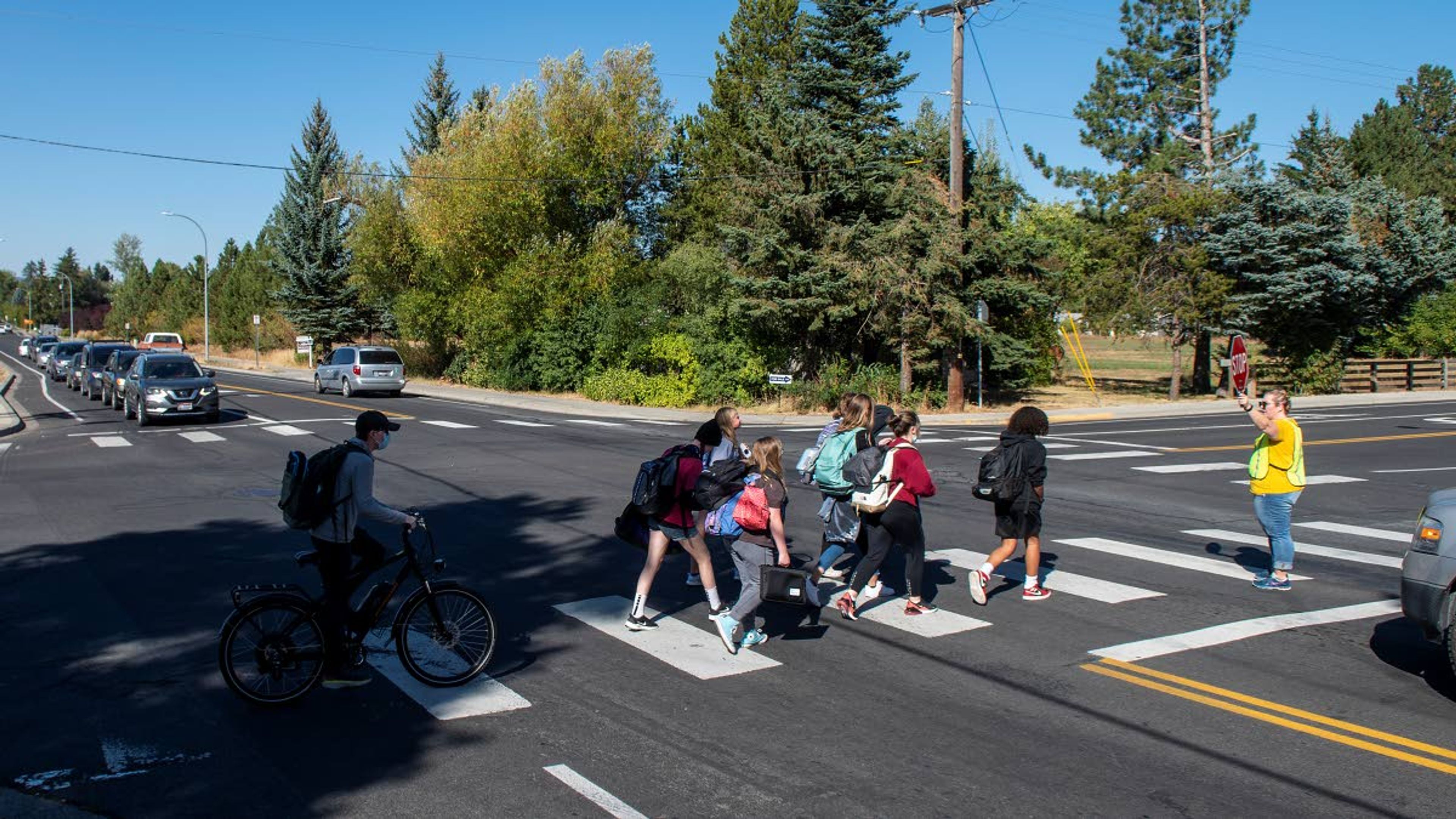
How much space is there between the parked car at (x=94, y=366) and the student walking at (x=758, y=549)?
29.6 m

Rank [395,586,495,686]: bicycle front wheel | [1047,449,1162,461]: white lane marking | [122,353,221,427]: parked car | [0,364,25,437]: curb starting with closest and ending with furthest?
[395,586,495,686]: bicycle front wheel → [1047,449,1162,461]: white lane marking → [0,364,25,437]: curb → [122,353,221,427]: parked car

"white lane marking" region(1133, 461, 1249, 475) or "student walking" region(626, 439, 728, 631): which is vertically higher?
"student walking" region(626, 439, 728, 631)

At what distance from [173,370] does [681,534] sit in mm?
20919

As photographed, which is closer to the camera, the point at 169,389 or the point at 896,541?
the point at 896,541

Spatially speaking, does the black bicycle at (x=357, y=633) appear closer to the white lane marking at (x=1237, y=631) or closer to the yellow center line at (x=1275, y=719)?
the yellow center line at (x=1275, y=719)

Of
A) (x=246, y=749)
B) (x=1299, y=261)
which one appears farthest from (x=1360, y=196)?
(x=246, y=749)

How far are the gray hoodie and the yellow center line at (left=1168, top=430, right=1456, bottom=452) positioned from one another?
16953mm

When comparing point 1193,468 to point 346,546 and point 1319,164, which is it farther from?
point 1319,164

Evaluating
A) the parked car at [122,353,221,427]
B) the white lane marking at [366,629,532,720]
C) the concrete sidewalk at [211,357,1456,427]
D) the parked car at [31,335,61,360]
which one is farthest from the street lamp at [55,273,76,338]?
the white lane marking at [366,629,532,720]

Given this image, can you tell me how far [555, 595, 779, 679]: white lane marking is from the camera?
6789 mm

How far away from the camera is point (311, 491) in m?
5.89

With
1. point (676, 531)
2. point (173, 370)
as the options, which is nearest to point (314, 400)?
point (173, 370)

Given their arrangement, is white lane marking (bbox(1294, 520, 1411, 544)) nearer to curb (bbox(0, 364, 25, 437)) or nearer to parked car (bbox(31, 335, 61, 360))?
curb (bbox(0, 364, 25, 437))

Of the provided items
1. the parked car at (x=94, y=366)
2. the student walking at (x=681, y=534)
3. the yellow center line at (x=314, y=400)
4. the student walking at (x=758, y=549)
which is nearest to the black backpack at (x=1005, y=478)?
the student walking at (x=758, y=549)
